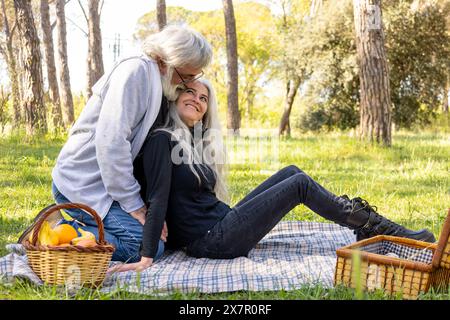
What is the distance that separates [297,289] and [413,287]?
1.78 ft

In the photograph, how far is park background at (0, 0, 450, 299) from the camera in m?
5.58

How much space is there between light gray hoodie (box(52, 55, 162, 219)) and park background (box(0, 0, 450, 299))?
0.91ft

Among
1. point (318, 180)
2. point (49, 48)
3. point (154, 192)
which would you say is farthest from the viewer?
point (49, 48)

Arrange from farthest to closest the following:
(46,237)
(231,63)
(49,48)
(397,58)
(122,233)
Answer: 1. (49,48)
2. (231,63)
3. (397,58)
4. (122,233)
5. (46,237)

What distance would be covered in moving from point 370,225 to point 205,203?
1007 mm

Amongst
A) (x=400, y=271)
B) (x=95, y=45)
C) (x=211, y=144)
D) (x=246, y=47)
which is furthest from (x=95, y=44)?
(x=246, y=47)

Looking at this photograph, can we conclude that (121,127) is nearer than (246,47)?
Yes

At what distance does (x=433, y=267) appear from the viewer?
2.79 m

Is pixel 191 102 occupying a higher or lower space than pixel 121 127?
higher

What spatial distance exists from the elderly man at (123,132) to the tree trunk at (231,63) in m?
11.2

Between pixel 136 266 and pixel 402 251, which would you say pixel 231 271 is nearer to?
pixel 136 266

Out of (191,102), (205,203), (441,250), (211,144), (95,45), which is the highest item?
(95,45)

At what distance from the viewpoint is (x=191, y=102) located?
12.0 ft

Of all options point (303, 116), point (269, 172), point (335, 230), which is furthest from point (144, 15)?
point (335, 230)
